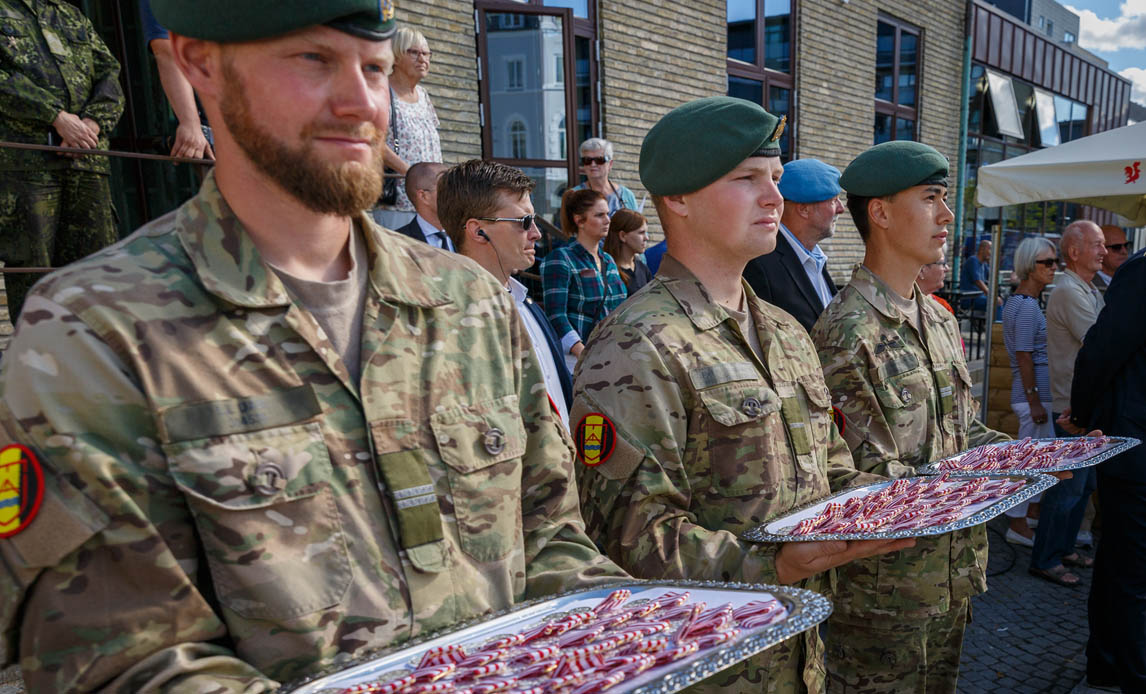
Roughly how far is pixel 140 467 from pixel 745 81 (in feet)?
33.6

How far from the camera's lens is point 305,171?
1.14 metres

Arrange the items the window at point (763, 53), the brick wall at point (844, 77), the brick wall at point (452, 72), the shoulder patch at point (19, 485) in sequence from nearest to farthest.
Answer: the shoulder patch at point (19, 485) → the brick wall at point (452, 72) → the window at point (763, 53) → the brick wall at point (844, 77)

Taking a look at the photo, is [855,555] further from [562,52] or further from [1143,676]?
[562,52]

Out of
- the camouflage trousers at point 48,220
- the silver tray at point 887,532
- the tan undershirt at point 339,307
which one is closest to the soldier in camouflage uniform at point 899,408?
the silver tray at point 887,532

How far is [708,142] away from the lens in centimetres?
209

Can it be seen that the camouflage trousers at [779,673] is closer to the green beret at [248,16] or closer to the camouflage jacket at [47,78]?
the green beret at [248,16]

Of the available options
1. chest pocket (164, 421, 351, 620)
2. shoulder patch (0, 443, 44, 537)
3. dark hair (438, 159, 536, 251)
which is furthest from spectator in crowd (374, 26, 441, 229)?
shoulder patch (0, 443, 44, 537)

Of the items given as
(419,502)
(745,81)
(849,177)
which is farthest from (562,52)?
(419,502)

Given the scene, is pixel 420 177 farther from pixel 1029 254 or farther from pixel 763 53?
pixel 763 53

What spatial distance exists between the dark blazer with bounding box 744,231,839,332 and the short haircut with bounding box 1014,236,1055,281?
290 centimetres

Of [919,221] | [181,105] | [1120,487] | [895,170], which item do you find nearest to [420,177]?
[181,105]

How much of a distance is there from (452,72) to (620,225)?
256 cm

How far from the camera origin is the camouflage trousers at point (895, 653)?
2492mm

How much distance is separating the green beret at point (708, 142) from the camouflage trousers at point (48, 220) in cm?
269
